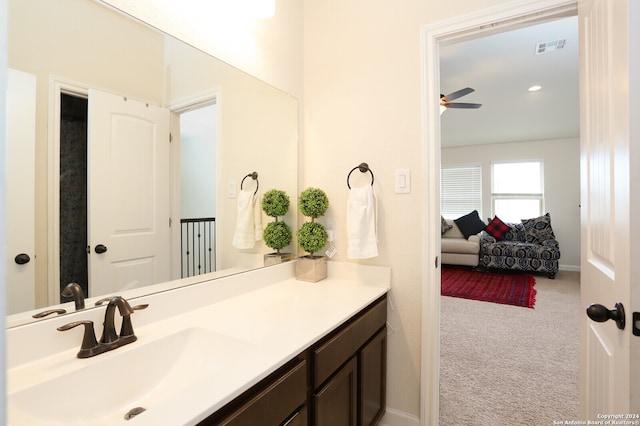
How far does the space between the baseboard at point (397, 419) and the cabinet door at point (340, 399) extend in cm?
47

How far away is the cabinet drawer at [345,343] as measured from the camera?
40.4 inches

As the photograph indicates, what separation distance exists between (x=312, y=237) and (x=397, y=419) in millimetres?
1077

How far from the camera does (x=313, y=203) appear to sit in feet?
5.67

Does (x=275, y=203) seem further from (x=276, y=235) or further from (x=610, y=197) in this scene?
(x=610, y=197)

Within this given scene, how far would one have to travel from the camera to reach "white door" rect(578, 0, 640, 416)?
25.8 inches

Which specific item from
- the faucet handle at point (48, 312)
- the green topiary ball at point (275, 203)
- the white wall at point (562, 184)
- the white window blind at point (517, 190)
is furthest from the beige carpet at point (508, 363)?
the white window blind at point (517, 190)

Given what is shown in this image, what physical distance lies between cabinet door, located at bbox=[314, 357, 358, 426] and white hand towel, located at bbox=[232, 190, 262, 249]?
77 centimetres

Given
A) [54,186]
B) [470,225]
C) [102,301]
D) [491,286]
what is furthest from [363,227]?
[470,225]

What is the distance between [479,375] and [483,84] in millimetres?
3042

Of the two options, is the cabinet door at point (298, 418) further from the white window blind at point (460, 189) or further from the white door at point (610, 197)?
the white window blind at point (460, 189)

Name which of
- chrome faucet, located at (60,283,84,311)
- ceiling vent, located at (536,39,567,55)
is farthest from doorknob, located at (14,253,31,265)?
ceiling vent, located at (536,39,567,55)

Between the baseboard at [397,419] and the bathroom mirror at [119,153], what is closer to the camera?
the bathroom mirror at [119,153]

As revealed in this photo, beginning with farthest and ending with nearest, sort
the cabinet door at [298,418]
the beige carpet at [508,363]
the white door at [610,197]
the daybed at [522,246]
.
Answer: the daybed at [522,246] < the beige carpet at [508,363] < the cabinet door at [298,418] < the white door at [610,197]

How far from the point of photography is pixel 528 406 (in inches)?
73.6
